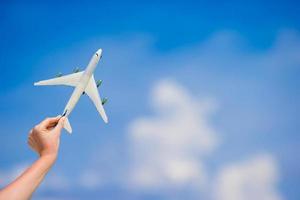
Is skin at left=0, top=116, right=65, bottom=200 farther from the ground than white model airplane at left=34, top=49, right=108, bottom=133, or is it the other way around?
white model airplane at left=34, top=49, right=108, bottom=133

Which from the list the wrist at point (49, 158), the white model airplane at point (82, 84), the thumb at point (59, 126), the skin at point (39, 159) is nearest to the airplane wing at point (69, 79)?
the white model airplane at point (82, 84)

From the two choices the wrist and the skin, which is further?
the wrist

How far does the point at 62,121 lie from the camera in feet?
16.8

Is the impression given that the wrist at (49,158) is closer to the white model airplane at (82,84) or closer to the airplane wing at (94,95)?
the white model airplane at (82,84)

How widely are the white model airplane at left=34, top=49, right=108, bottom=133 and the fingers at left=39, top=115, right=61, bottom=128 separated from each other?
44739 mm

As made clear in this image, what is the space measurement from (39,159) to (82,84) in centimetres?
4850

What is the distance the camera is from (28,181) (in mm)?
3812

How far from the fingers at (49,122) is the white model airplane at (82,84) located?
44.7m

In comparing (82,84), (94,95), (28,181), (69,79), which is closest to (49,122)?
(28,181)

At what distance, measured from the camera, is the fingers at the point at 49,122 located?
494cm

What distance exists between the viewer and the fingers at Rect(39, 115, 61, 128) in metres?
4.94

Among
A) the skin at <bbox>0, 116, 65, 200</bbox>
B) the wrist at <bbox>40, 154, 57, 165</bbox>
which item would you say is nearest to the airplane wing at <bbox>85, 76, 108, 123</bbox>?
the skin at <bbox>0, 116, 65, 200</bbox>

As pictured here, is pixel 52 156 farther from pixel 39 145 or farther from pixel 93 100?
pixel 93 100

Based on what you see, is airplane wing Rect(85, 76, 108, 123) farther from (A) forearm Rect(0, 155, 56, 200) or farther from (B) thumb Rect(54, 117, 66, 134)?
(A) forearm Rect(0, 155, 56, 200)
